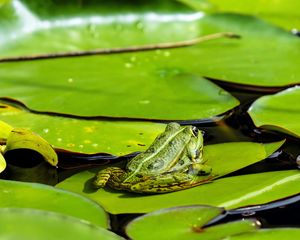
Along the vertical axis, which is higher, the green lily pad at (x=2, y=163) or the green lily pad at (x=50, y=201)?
the green lily pad at (x=50, y=201)

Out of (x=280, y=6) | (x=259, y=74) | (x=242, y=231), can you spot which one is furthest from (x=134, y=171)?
(x=280, y=6)

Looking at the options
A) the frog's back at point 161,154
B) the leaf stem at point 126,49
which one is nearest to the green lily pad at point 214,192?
the frog's back at point 161,154

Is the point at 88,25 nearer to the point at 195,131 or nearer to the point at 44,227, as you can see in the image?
the point at 195,131

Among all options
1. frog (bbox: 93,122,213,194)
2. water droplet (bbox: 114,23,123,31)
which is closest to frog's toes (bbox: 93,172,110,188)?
frog (bbox: 93,122,213,194)

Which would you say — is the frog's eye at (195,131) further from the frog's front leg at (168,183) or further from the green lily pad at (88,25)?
the green lily pad at (88,25)

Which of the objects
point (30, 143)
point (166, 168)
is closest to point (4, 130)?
point (30, 143)
